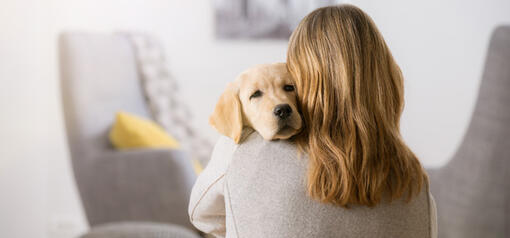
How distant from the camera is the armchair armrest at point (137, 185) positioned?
6.29 ft

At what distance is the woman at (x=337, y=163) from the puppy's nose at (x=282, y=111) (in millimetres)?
30

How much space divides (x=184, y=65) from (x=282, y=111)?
2320 millimetres

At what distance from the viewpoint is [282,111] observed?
31.0 inches

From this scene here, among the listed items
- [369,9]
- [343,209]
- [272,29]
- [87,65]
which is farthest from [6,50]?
[343,209]

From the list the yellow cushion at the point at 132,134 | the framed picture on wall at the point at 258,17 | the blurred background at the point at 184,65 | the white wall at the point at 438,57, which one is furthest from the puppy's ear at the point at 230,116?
the framed picture on wall at the point at 258,17

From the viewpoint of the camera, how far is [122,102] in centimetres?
229

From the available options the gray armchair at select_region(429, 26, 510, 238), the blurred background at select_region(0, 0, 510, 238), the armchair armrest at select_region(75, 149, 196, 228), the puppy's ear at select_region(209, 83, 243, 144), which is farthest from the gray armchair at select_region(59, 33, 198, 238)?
the puppy's ear at select_region(209, 83, 243, 144)

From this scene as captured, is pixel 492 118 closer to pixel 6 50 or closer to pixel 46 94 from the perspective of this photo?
pixel 6 50

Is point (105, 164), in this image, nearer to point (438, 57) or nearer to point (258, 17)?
point (258, 17)

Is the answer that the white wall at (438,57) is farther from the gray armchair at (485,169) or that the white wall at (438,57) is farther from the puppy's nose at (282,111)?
the puppy's nose at (282,111)

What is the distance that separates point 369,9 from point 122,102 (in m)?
1.41

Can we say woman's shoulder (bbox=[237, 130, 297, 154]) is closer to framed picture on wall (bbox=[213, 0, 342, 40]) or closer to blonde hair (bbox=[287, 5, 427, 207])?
blonde hair (bbox=[287, 5, 427, 207])

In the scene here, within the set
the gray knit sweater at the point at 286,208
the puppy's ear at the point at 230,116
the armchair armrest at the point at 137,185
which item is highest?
the puppy's ear at the point at 230,116

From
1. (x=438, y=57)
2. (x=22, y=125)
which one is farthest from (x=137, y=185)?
(x=438, y=57)
